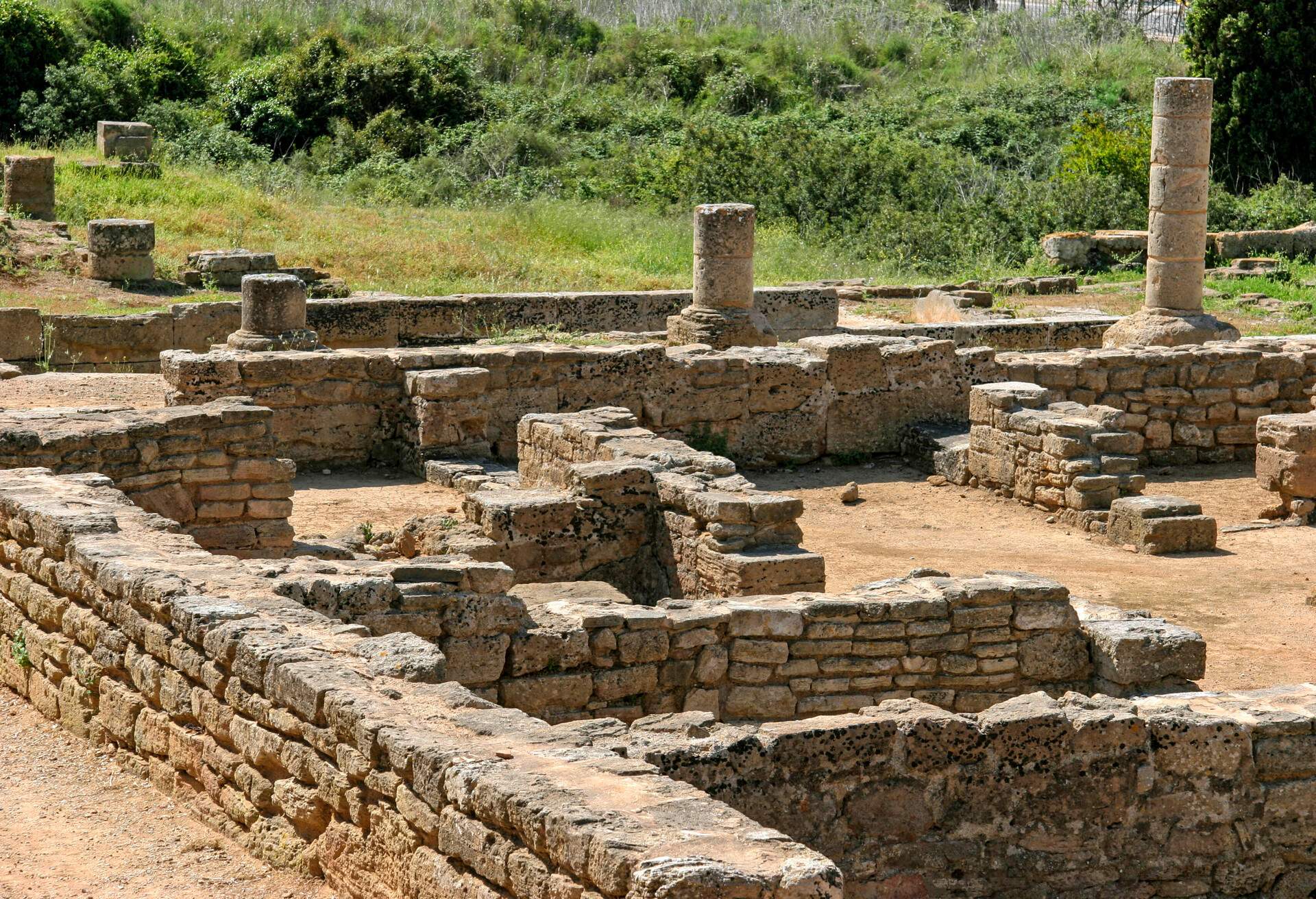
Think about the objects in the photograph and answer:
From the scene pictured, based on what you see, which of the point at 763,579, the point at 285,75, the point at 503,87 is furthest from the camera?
the point at 503,87

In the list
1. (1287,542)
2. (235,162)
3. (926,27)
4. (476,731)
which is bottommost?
(1287,542)

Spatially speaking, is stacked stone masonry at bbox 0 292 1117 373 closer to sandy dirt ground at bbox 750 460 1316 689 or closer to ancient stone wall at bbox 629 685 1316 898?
sandy dirt ground at bbox 750 460 1316 689

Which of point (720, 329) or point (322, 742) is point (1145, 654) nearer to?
point (322, 742)

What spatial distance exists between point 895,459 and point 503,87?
66.8ft

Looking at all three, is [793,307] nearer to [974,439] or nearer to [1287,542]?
[974,439]

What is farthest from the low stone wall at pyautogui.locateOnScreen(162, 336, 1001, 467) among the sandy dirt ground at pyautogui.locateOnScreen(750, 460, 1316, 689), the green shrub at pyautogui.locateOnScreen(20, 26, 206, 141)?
the green shrub at pyautogui.locateOnScreen(20, 26, 206, 141)

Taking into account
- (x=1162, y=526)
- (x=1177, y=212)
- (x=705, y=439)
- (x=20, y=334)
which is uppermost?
(x=1177, y=212)

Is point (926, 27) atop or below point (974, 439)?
atop

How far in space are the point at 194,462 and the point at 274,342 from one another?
17.8 feet

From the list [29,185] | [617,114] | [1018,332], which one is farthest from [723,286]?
[617,114]

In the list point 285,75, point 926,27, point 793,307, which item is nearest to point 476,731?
point 793,307

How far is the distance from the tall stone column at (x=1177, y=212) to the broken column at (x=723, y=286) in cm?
374

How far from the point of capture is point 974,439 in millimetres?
14953

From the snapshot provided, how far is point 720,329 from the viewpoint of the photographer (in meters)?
19.0
